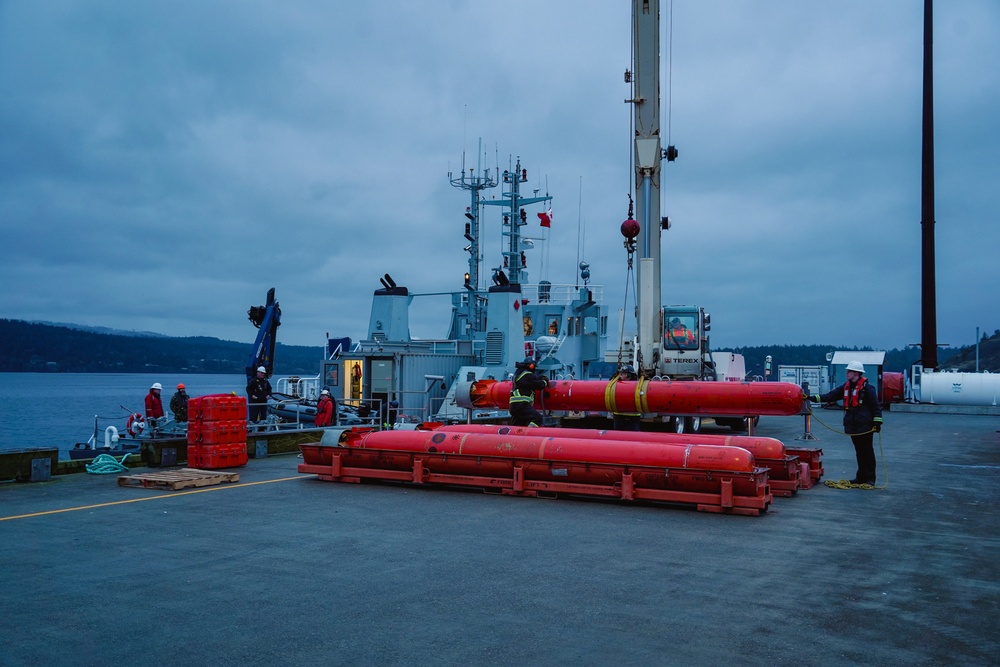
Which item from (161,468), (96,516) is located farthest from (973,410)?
(96,516)

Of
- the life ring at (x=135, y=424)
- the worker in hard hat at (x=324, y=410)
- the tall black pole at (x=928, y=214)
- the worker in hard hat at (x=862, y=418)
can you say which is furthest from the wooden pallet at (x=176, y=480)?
the tall black pole at (x=928, y=214)

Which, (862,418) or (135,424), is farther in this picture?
(135,424)

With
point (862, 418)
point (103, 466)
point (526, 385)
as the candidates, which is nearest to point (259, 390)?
point (103, 466)

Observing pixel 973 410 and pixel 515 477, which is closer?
pixel 515 477

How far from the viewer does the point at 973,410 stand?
3603cm

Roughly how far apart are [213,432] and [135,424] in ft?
12.7

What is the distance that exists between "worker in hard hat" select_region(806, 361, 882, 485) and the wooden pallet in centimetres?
954

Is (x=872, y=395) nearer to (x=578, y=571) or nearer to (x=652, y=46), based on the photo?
(x=578, y=571)

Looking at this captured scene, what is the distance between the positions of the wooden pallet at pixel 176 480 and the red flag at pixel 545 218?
2216 cm

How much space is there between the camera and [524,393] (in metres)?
14.7

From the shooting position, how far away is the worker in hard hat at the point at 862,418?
12594 millimetres

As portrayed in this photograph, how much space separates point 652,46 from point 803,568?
593 inches

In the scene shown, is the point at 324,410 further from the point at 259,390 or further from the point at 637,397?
the point at 637,397

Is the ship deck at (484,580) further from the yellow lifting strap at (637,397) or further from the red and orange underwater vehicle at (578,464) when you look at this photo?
the yellow lifting strap at (637,397)
